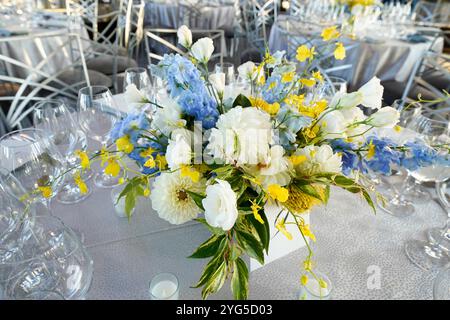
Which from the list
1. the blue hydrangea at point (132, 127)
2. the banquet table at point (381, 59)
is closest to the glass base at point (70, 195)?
the blue hydrangea at point (132, 127)

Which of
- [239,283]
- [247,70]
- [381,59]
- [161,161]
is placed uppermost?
[247,70]

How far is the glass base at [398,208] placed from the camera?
2.49 ft

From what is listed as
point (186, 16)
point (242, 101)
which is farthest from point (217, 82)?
point (186, 16)

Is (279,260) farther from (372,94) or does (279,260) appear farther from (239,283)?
(372,94)

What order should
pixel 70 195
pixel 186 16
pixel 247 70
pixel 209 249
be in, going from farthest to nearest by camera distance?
pixel 186 16 → pixel 70 195 → pixel 247 70 → pixel 209 249

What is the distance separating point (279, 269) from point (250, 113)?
12.6 inches

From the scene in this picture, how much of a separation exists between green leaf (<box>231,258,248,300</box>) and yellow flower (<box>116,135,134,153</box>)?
0.79 feet

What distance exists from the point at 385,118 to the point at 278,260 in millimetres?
323

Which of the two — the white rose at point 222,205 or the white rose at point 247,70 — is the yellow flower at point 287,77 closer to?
the white rose at point 247,70

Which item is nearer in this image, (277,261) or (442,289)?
(442,289)

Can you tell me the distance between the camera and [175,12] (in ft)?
12.1

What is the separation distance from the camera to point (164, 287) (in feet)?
1.73

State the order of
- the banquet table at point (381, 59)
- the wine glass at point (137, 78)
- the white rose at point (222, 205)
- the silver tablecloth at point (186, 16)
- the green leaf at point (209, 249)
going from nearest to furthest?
1. the white rose at point (222, 205)
2. the green leaf at point (209, 249)
3. the wine glass at point (137, 78)
4. the banquet table at point (381, 59)
5. the silver tablecloth at point (186, 16)
